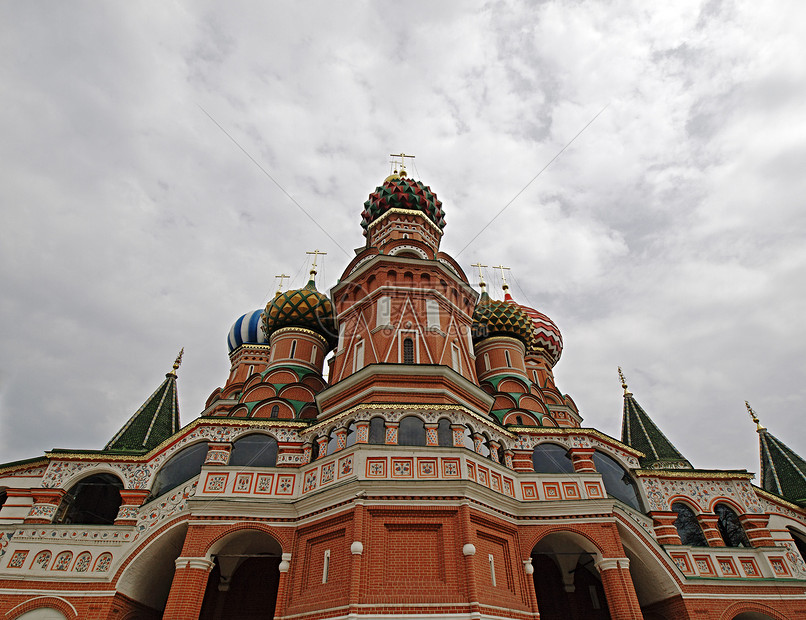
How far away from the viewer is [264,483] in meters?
11.3

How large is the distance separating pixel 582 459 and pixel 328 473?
6935 millimetres

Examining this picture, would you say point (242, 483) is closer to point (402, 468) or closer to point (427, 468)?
point (402, 468)

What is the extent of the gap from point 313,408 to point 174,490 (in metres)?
5.57

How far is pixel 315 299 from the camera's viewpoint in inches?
796

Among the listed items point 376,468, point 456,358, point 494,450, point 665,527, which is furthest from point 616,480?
point 376,468

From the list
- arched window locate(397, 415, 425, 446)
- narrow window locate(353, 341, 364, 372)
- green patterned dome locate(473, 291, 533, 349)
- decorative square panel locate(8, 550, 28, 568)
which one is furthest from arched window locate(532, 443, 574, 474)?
decorative square panel locate(8, 550, 28, 568)

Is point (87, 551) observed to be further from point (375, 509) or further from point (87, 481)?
point (375, 509)

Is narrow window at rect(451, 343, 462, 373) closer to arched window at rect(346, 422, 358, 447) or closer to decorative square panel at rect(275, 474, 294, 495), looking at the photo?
arched window at rect(346, 422, 358, 447)

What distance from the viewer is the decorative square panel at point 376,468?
10.5m

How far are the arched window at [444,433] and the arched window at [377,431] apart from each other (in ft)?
4.19

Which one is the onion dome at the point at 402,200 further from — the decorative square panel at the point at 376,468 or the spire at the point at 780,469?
the spire at the point at 780,469

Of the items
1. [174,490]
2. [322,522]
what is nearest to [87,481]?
[174,490]

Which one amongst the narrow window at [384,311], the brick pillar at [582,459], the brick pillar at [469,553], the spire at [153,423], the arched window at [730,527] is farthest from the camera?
the spire at [153,423]

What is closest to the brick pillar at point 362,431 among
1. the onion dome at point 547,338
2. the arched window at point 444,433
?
the arched window at point 444,433
